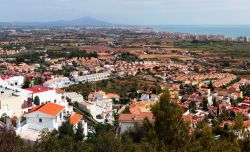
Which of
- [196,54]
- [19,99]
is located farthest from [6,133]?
[196,54]

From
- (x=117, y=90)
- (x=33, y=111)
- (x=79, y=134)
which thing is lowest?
(x=117, y=90)

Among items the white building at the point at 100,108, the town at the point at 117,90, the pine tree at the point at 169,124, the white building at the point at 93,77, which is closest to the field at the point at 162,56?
the town at the point at 117,90

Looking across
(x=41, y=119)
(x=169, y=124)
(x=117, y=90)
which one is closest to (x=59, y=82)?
(x=117, y=90)

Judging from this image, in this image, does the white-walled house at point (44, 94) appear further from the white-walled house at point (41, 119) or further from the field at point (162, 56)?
the field at point (162, 56)

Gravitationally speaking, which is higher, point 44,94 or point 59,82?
point 44,94

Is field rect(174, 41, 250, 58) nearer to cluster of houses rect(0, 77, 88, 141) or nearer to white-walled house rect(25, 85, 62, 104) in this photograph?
white-walled house rect(25, 85, 62, 104)

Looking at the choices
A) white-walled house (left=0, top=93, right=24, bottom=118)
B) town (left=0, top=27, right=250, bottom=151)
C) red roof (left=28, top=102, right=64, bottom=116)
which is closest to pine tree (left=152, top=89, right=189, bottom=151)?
town (left=0, top=27, right=250, bottom=151)

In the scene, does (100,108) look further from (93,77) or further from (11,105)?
(93,77)

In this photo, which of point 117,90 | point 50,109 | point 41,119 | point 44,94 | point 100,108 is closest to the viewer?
point 41,119

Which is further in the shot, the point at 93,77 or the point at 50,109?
the point at 93,77
